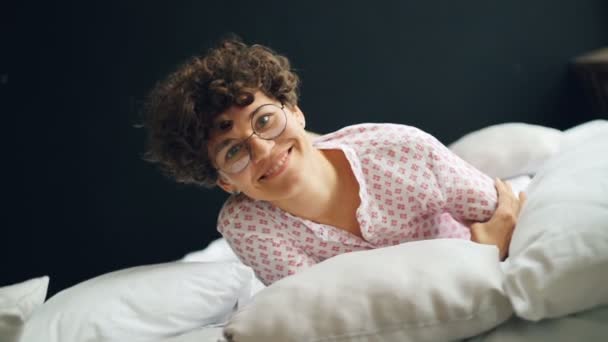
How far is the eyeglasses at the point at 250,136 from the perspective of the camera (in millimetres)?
1081

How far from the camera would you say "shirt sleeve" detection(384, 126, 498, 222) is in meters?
1.18

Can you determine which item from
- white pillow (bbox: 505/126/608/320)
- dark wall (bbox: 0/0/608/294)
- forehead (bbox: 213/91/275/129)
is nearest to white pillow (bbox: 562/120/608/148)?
dark wall (bbox: 0/0/608/294)

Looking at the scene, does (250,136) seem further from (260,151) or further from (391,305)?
(391,305)

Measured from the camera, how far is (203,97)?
1.11 metres

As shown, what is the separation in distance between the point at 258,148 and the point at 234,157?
5 cm

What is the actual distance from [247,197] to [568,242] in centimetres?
69

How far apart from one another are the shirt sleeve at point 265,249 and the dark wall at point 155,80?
0.69 meters

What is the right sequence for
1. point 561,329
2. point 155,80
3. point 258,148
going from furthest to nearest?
point 155,80
point 258,148
point 561,329

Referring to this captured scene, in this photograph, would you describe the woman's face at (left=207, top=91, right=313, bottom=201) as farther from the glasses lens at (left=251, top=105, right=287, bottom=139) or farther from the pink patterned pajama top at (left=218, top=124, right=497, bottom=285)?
the pink patterned pajama top at (left=218, top=124, right=497, bottom=285)

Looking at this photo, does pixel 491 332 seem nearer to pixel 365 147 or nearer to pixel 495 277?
pixel 495 277

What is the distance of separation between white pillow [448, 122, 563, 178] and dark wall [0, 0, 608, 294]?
1.13 ft

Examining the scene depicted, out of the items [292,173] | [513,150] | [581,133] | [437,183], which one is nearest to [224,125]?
[292,173]

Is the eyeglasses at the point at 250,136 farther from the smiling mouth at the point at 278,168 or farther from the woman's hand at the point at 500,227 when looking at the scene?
the woman's hand at the point at 500,227

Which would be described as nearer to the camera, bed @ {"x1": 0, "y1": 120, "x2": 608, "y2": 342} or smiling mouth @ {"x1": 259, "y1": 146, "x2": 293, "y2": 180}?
bed @ {"x1": 0, "y1": 120, "x2": 608, "y2": 342}
